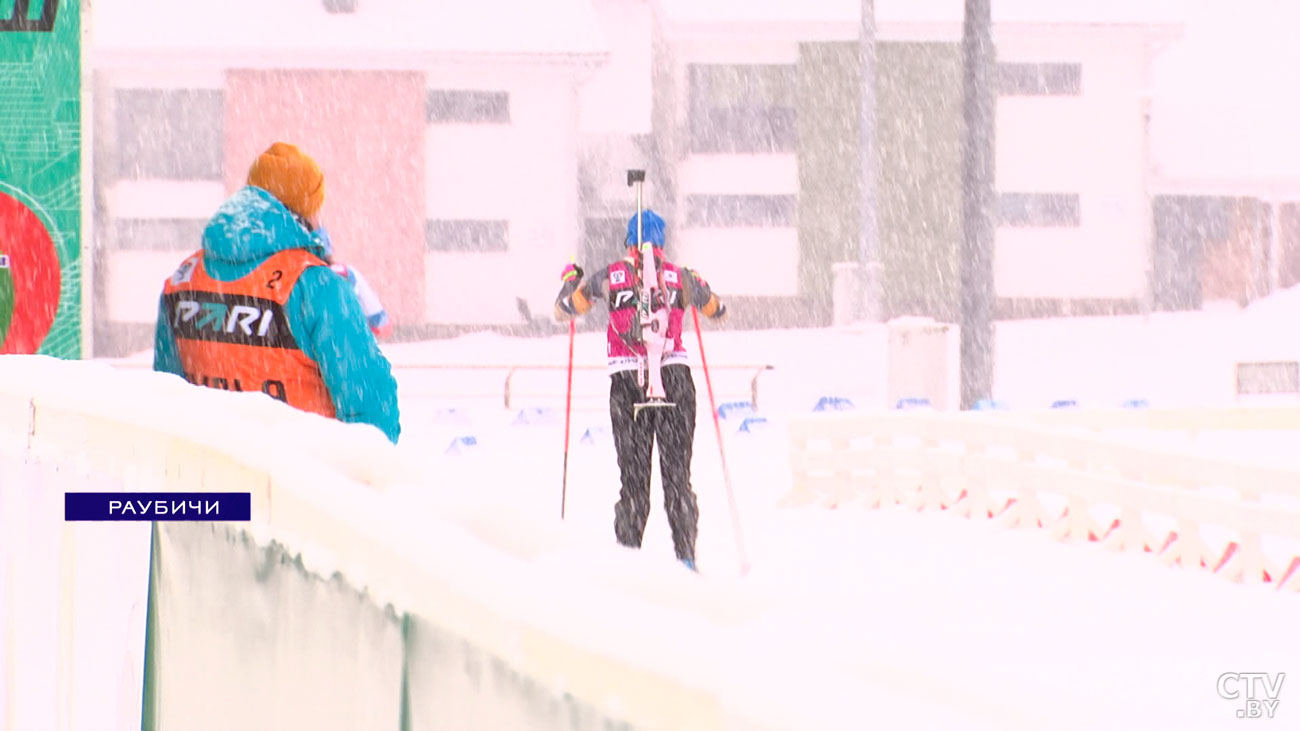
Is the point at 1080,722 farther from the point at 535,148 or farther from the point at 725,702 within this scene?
the point at 535,148

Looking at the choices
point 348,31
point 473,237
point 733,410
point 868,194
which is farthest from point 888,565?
point 348,31

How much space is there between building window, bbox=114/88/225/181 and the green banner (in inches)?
1194

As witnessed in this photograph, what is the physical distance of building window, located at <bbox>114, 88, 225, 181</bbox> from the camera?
3559 centimetres

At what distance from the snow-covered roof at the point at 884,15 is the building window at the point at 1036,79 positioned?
3.58 ft

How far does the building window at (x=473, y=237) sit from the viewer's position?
3522 centimetres

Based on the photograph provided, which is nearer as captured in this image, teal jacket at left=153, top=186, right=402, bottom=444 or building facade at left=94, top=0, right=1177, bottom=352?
teal jacket at left=153, top=186, right=402, bottom=444

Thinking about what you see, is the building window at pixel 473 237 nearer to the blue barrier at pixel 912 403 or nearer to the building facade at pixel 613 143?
the building facade at pixel 613 143

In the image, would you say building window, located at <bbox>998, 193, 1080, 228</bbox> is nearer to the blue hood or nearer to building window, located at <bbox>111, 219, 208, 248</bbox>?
building window, located at <bbox>111, 219, 208, 248</bbox>

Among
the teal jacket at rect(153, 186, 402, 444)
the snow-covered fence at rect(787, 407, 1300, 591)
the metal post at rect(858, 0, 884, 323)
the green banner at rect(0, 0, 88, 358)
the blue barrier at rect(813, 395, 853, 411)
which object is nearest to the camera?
the teal jacket at rect(153, 186, 402, 444)

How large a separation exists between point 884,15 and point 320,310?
33962 mm

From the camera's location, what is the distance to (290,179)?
4.14 metres

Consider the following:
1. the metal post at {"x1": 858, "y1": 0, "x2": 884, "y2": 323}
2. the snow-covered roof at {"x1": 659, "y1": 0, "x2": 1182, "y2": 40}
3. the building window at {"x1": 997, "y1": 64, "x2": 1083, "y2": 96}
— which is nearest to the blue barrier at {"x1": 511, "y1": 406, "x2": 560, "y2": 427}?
the metal post at {"x1": 858, "y1": 0, "x2": 884, "y2": 323}

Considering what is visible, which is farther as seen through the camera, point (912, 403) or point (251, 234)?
point (912, 403)

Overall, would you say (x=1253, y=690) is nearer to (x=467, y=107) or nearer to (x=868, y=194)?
(x=868, y=194)
